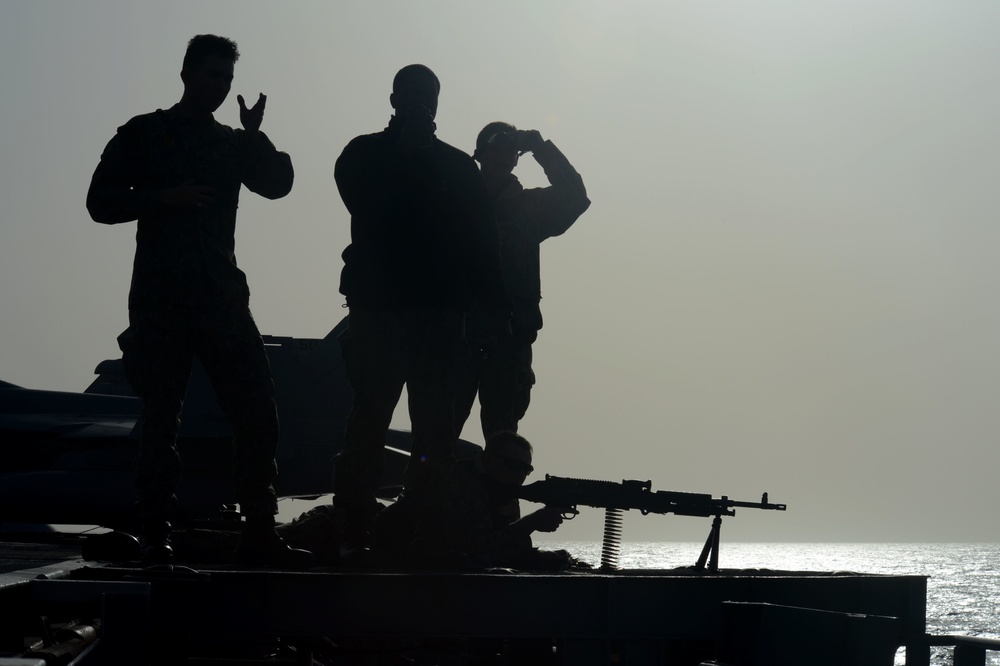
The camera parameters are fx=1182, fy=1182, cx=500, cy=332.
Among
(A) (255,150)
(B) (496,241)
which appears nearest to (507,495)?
(B) (496,241)

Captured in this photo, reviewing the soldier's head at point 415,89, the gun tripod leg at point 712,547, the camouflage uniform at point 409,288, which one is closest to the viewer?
the camouflage uniform at point 409,288

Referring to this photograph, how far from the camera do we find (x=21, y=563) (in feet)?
16.9

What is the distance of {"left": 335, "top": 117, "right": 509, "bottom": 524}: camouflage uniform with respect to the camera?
18.7 ft

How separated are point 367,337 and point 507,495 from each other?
3.82 feet

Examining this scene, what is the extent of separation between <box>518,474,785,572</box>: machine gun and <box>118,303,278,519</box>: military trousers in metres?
1.46

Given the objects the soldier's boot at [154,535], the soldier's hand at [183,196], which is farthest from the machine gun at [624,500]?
the soldier's hand at [183,196]

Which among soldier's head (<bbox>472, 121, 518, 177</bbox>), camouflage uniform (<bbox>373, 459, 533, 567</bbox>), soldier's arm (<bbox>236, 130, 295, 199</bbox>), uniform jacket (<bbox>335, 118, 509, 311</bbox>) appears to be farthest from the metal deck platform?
soldier's head (<bbox>472, 121, 518, 177</bbox>)

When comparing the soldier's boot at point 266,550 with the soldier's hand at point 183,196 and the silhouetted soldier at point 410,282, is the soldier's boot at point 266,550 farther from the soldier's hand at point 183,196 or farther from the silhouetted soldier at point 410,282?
the soldier's hand at point 183,196

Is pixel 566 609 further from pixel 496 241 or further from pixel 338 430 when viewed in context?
pixel 338 430

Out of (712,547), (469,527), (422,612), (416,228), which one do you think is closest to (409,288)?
(416,228)

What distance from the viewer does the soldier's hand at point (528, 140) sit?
309 inches

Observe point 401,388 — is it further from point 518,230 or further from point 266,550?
point 518,230

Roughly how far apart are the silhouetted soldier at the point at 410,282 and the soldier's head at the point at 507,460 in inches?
23.6

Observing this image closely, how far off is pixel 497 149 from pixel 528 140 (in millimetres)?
317
